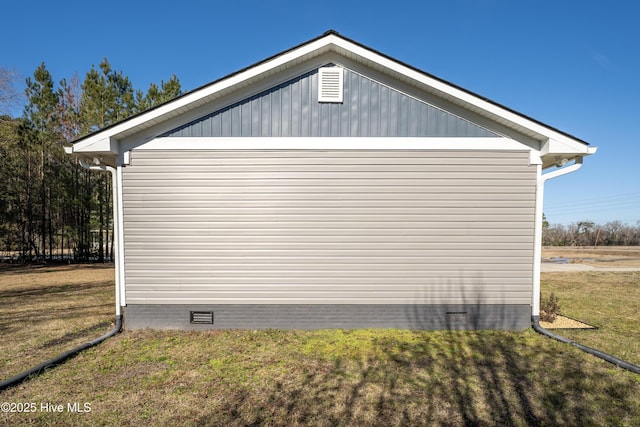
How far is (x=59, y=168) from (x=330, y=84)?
19.9 meters

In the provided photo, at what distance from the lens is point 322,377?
12.8ft

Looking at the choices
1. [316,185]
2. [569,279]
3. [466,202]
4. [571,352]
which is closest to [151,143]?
[316,185]

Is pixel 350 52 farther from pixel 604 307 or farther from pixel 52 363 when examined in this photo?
pixel 604 307

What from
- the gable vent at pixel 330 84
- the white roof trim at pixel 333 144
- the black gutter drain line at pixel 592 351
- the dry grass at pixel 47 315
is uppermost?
the gable vent at pixel 330 84

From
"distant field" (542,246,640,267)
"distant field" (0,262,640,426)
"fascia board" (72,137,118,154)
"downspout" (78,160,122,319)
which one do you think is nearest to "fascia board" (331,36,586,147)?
"distant field" (0,262,640,426)

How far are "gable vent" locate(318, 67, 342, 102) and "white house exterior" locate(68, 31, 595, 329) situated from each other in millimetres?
26

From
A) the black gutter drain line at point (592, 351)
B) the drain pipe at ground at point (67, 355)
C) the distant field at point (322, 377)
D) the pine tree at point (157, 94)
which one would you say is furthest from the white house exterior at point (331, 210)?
the pine tree at point (157, 94)

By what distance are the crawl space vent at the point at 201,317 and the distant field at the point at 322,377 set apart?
0.75 feet

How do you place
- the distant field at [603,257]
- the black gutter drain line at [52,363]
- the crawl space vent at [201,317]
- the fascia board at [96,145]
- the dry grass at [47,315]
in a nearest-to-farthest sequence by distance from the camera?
the black gutter drain line at [52,363] < the dry grass at [47,315] < the fascia board at [96,145] < the crawl space vent at [201,317] < the distant field at [603,257]

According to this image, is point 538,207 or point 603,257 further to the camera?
point 603,257

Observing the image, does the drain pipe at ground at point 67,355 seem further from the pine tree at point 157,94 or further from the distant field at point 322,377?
the pine tree at point 157,94

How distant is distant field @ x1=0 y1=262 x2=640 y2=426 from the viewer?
10.2ft

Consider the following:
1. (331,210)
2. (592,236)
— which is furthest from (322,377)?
(592,236)

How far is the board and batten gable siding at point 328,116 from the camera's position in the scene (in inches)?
223
